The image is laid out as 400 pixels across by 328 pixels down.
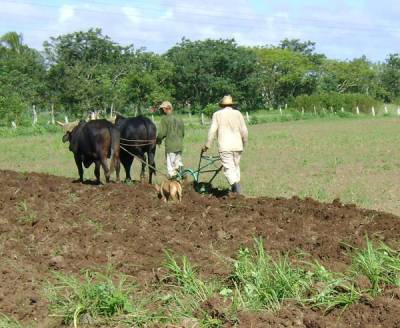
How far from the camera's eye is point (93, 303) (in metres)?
5.41

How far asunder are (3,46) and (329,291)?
57322mm

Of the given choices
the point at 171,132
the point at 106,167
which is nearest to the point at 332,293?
the point at 171,132

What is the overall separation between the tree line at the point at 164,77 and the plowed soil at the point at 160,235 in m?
32.3

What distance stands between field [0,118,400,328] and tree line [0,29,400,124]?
3185cm

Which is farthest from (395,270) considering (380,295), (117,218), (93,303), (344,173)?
(344,173)

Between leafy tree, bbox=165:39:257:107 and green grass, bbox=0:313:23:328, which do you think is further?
leafy tree, bbox=165:39:257:107

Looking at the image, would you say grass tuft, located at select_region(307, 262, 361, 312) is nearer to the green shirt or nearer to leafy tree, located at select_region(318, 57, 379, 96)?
the green shirt

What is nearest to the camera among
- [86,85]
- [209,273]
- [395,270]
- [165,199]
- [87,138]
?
[395,270]

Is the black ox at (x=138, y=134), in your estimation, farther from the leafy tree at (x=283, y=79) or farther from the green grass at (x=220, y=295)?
the leafy tree at (x=283, y=79)

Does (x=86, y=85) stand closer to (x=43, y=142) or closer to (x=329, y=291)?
(x=43, y=142)

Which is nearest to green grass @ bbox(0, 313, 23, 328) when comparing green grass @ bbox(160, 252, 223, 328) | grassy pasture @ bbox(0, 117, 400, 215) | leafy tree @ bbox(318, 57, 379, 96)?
green grass @ bbox(160, 252, 223, 328)

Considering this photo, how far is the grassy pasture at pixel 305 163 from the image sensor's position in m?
12.5

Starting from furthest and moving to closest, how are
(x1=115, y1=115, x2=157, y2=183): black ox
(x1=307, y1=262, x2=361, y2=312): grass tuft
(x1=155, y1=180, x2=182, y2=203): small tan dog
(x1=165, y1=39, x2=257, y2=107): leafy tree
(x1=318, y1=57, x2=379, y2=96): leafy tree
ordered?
(x1=318, y1=57, x2=379, y2=96): leafy tree → (x1=165, y1=39, x2=257, y2=107): leafy tree → (x1=115, y1=115, x2=157, y2=183): black ox → (x1=155, y1=180, x2=182, y2=203): small tan dog → (x1=307, y1=262, x2=361, y2=312): grass tuft

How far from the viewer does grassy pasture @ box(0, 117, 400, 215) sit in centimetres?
1255
